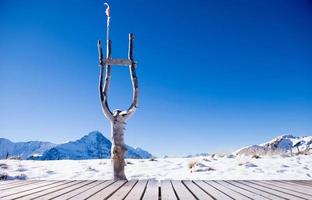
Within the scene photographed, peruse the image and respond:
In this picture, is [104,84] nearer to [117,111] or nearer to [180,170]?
[117,111]

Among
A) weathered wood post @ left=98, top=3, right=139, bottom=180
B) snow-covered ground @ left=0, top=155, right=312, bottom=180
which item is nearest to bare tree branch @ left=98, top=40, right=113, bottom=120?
weathered wood post @ left=98, top=3, right=139, bottom=180

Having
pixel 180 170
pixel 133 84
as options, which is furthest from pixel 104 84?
pixel 180 170

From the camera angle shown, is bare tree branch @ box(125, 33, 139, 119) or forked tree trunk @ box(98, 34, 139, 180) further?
bare tree branch @ box(125, 33, 139, 119)

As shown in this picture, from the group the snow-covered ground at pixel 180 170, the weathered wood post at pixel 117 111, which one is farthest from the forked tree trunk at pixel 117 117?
the snow-covered ground at pixel 180 170

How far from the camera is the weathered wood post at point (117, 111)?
885cm

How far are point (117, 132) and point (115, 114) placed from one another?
1.69 ft

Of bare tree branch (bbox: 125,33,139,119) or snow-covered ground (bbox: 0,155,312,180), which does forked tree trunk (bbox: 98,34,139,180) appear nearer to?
bare tree branch (bbox: 125,33,139,119)

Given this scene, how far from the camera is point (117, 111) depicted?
30.1 feet

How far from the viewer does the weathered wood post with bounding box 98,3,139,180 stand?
885cm

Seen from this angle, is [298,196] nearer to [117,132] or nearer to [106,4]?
[117,132]

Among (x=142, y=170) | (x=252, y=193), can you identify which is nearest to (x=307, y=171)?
(x=142, y=170)

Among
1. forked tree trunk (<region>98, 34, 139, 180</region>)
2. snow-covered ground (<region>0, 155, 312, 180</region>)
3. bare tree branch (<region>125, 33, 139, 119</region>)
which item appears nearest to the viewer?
forked tree trunk (<region>98, 34, 139, 180</region>)

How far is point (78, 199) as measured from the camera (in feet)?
12.3

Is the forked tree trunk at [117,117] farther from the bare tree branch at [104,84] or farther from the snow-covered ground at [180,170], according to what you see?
the snow-covered ground at [180,170]
